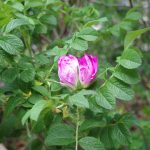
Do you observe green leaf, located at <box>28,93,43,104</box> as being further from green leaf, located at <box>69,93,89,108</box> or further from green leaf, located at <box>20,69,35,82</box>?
green leaf, located at <box>69,93,89,108</box>

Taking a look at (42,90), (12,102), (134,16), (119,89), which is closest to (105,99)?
(119,89)

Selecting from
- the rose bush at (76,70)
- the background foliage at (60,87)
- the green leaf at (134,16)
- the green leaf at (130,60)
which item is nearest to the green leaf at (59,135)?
the background foliage at (60,87)

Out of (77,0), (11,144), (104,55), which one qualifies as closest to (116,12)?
(104,55)

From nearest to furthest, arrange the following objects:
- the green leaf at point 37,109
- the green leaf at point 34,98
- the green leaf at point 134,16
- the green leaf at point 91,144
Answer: the green leaf at point 37,109
the green leaf at point 91,144
the green leaf at point 34,98
the green leaf at point 134,16

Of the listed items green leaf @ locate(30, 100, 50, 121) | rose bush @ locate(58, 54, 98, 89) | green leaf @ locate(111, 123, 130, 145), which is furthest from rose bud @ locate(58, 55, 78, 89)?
green leaf @ locate(111, 123, 130, 145)

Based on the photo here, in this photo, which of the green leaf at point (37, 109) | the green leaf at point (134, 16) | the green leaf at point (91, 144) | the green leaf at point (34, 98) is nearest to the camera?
the green leaf at point (37, 109)

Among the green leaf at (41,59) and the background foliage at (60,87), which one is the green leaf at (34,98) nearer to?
the background foliage at (60,87)

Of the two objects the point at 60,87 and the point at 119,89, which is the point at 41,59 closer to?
the point at 60,87
